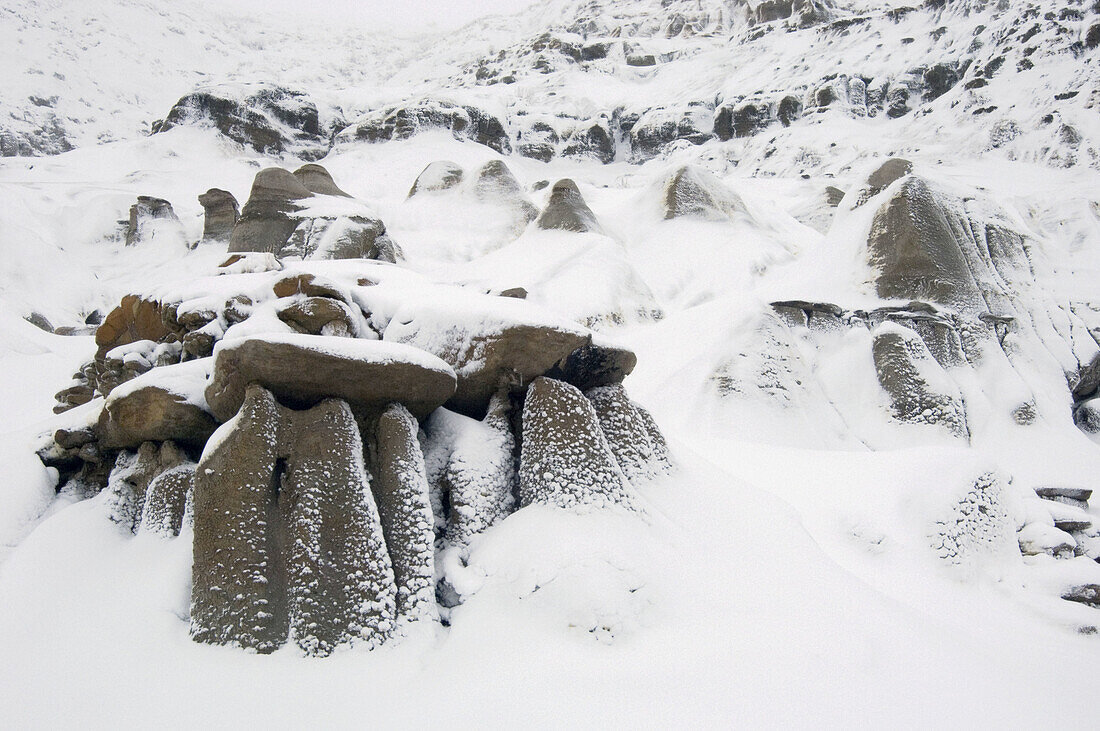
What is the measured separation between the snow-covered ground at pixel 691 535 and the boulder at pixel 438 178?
0.99 metres

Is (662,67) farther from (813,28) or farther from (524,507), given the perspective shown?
(524,507)

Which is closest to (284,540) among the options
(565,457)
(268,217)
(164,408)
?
(164,408)

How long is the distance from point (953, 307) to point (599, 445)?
34.2 feet

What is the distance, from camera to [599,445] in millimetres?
4078

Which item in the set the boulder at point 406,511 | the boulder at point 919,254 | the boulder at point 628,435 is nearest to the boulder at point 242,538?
the boulder at point 406,511

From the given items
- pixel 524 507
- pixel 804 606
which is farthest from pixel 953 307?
pixel 524 507

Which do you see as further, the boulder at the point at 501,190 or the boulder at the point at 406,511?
the boulder at the point at 501,190

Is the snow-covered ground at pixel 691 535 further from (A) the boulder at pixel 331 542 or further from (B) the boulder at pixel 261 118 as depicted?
(B) the boulder at pixel 261 118

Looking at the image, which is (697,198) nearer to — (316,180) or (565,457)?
(316,180)

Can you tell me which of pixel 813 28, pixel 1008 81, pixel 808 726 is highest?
pixel 813 28

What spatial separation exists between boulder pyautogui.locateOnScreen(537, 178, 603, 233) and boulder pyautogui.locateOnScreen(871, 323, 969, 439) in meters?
10.6

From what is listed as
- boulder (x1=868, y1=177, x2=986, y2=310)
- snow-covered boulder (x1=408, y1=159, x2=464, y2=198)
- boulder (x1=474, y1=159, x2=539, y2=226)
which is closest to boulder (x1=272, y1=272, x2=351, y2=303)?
boulder (x1=868, y1=177, x2=986, y2=310)

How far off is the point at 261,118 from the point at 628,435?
42221 mm

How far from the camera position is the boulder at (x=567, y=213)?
18781 mm
